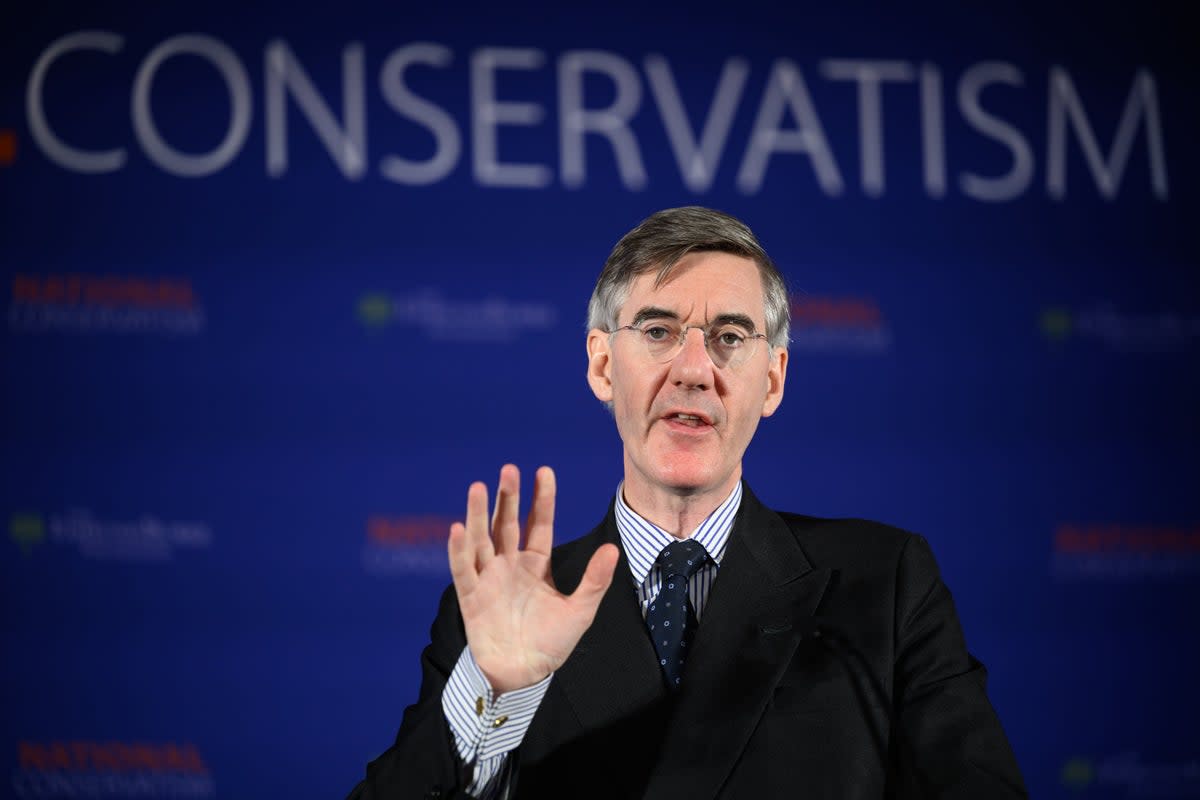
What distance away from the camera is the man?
4.40ft

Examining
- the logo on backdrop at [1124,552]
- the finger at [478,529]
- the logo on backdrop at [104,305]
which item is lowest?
the logo on backdrop at [1124,552]

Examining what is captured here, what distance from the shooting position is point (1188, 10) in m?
3.95

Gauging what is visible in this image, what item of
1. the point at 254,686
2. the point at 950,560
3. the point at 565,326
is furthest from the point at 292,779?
the point at 950,560

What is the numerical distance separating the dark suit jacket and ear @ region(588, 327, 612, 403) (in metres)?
0.30

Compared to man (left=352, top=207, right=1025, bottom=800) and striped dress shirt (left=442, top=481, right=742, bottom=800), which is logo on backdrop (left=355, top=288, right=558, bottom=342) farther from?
striped dress shirt (left=442, top=481, right=742, bottom=800)

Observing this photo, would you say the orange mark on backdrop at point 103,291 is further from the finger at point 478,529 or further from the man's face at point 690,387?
the finger at point 478,529

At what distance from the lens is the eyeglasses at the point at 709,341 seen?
164cm

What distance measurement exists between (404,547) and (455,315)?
68 centimetres

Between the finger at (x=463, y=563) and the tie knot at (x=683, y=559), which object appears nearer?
the finger at (x=463, y=563)

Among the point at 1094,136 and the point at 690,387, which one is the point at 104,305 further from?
the point at 1094,136

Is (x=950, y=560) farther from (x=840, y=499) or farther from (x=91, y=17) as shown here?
(x=91, y=17)

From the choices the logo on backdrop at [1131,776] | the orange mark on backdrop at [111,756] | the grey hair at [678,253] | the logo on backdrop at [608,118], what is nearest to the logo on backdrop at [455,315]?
the logo on backdrop at [608,118]

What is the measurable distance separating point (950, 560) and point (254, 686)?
203cm

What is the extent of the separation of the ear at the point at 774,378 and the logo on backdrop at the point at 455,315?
72.6 inches
